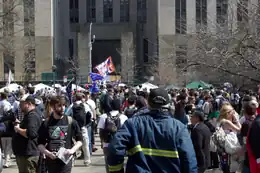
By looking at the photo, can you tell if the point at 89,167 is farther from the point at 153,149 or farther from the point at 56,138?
the point at 153,149

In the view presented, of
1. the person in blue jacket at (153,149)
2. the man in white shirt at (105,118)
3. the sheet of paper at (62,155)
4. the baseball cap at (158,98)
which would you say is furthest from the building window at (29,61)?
the person in blue jacket at (153,149)

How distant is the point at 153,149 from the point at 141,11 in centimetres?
8321

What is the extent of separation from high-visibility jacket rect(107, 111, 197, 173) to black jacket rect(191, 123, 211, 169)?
3993 mm

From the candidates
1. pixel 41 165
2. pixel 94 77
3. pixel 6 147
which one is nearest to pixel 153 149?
pixel 41 165

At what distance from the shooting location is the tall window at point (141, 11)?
86250 mm

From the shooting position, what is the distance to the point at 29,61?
6638 cm

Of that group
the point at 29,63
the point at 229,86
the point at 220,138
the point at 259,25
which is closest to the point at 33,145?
the point at 220,138

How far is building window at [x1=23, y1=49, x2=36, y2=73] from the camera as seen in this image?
6544 cm

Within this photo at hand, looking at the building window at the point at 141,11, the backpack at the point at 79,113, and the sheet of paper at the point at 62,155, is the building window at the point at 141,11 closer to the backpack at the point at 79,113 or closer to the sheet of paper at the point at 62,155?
the backpack at the point at 79,113

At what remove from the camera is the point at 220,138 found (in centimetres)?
801

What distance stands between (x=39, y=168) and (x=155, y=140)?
4135 millimetres

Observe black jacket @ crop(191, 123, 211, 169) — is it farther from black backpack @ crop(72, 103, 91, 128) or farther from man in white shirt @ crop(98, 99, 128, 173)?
black backpack @ crop(72, 103, 91, 128)

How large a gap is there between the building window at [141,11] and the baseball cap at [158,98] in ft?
267

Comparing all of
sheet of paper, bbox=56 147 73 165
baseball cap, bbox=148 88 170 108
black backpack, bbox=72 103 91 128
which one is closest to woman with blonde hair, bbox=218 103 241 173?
sheet of paper, bbox=56 147 73 165
